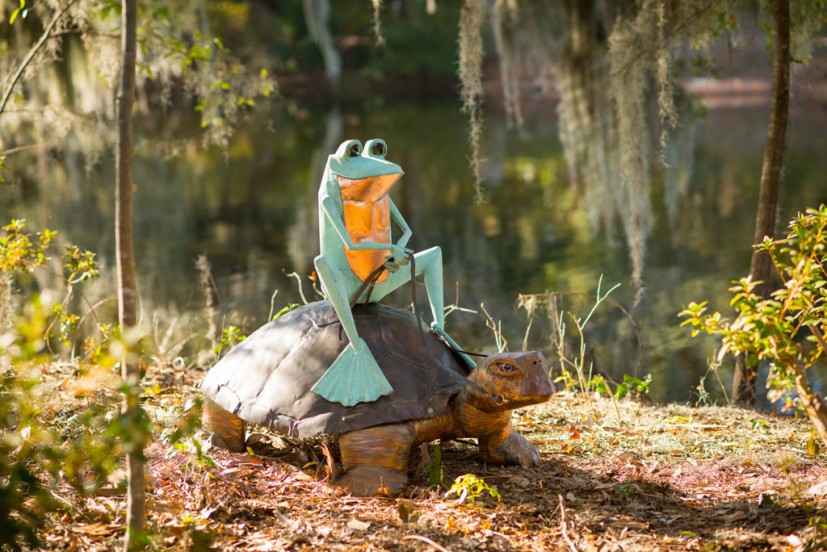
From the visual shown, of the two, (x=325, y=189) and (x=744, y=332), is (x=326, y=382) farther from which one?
(x=744, y=332)

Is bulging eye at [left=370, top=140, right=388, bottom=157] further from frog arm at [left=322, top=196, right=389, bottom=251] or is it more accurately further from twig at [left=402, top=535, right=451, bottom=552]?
twig at [left=402, top=535, right=451, bottom=552]

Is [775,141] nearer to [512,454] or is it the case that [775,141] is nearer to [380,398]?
[512,454]

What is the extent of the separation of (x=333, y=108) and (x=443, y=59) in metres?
4.98

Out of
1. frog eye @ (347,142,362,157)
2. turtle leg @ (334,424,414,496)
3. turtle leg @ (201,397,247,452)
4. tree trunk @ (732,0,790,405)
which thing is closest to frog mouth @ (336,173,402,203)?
frog eye @ (347,142,362,157)

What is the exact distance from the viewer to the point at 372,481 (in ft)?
11.7

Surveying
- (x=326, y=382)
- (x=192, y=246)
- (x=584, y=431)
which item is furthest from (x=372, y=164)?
(x=192, y=246)

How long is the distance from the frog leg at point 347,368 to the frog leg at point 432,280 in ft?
1.01

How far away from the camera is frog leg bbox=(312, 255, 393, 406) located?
3.66 m

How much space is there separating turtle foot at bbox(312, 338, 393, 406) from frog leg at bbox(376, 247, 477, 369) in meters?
0.43

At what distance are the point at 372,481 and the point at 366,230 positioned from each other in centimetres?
110

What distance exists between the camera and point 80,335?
26.5 ft

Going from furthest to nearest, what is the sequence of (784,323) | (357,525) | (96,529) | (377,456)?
(377,456) < (357,525) < (96,529) < (784,323)

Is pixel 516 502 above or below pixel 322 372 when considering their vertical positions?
below

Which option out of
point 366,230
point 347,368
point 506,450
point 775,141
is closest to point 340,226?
point 366,230
